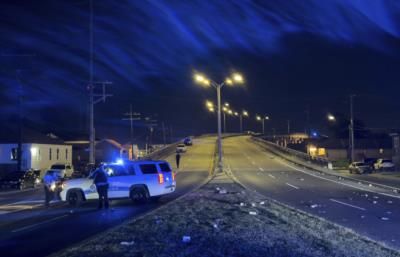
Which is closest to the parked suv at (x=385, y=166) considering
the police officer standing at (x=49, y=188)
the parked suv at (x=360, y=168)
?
the parked suv at (x=360, y=168)

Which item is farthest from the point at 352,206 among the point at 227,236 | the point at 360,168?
the point at 360,168

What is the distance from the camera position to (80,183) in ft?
89.1

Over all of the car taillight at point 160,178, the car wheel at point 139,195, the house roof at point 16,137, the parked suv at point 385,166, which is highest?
the house roof at point 16,137

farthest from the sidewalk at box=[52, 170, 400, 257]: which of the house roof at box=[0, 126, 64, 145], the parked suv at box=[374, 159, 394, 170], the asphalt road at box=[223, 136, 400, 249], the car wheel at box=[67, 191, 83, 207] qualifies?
the parked suv at box=[374, 159, 394, 170]

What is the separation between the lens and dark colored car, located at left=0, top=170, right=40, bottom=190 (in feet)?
158

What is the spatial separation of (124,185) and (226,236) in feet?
41.3

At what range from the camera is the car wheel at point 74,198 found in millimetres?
27062

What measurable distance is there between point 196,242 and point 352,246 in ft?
15.1

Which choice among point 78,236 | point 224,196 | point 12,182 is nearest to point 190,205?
point 224,196

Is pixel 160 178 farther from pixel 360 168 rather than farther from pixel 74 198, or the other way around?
pixel 360 168

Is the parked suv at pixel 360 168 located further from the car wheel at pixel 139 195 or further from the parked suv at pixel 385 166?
the car wheel at pixel 139 195

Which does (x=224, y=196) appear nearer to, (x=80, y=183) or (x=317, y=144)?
(x=80, y=183)

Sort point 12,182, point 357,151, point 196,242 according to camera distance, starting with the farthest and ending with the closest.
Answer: point 357,151 < point 12,182 < point 196,242

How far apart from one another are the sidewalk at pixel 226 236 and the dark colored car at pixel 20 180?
28340 mm
